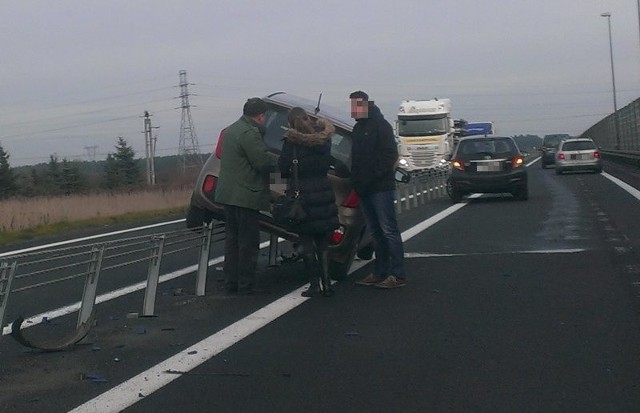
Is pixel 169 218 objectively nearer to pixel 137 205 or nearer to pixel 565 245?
pixel 137 205

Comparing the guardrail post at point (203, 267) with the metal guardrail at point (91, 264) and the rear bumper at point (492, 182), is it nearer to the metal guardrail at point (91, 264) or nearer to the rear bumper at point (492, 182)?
the metal guardrail at point (91, 264)

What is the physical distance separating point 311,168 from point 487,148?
54.0 feet

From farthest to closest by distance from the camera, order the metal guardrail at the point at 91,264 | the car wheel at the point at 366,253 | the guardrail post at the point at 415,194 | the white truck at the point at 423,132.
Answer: the white truck at the point at 423,132 → the guardrail post at the point at 415,194 → the car wheel at the point at 366,253 → the metal guardrail at the point at 91,264

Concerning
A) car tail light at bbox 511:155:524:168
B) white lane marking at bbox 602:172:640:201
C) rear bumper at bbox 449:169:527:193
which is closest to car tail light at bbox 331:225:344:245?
rear bumper at bbox 449:169:527:193

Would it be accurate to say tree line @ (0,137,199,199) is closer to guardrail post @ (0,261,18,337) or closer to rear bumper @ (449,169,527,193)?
rear bumper @ (449,169,527,193)

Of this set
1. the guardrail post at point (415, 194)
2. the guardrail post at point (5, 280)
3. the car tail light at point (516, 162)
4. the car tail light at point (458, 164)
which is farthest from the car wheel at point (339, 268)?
the guardrail post at point (415, 194)

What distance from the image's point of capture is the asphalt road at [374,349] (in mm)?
6473

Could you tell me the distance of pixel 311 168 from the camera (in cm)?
1013

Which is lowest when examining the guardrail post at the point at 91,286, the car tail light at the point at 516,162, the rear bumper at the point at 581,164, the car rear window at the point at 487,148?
the guardrail post at the point at 91,286

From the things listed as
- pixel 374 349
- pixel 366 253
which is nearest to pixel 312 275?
pixel 374 349

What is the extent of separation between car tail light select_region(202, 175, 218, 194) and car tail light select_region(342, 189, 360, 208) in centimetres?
139

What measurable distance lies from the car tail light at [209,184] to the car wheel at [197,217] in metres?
0.38

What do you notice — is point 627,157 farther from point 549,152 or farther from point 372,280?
point 372,280

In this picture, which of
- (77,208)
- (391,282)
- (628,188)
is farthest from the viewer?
(77,208)
